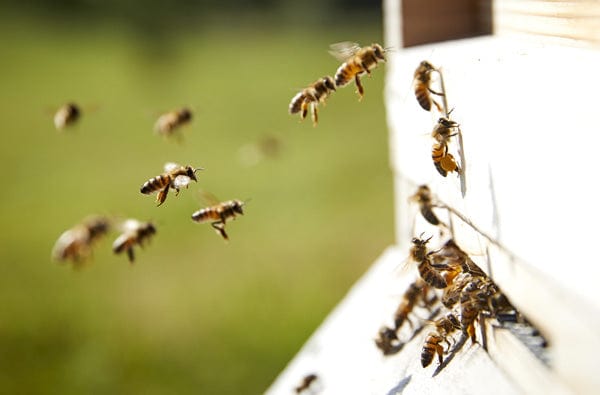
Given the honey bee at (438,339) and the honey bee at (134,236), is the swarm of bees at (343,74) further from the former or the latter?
the honey bee at (438,339)

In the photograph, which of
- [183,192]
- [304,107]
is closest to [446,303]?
[304,107]

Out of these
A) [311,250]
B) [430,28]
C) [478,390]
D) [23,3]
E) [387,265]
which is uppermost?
[23,3]

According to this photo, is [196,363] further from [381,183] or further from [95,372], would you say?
[381,183]

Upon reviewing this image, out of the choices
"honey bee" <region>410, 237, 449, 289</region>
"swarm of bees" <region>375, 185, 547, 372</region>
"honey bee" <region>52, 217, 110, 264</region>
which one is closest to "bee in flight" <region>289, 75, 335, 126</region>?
"swarm of bees" <region>375, 185, 547, 372</region>

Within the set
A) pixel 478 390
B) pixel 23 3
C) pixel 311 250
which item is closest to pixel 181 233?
pixel 311 250

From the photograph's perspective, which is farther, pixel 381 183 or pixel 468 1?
pixel 381 183

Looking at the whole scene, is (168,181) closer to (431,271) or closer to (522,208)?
(431,271)
